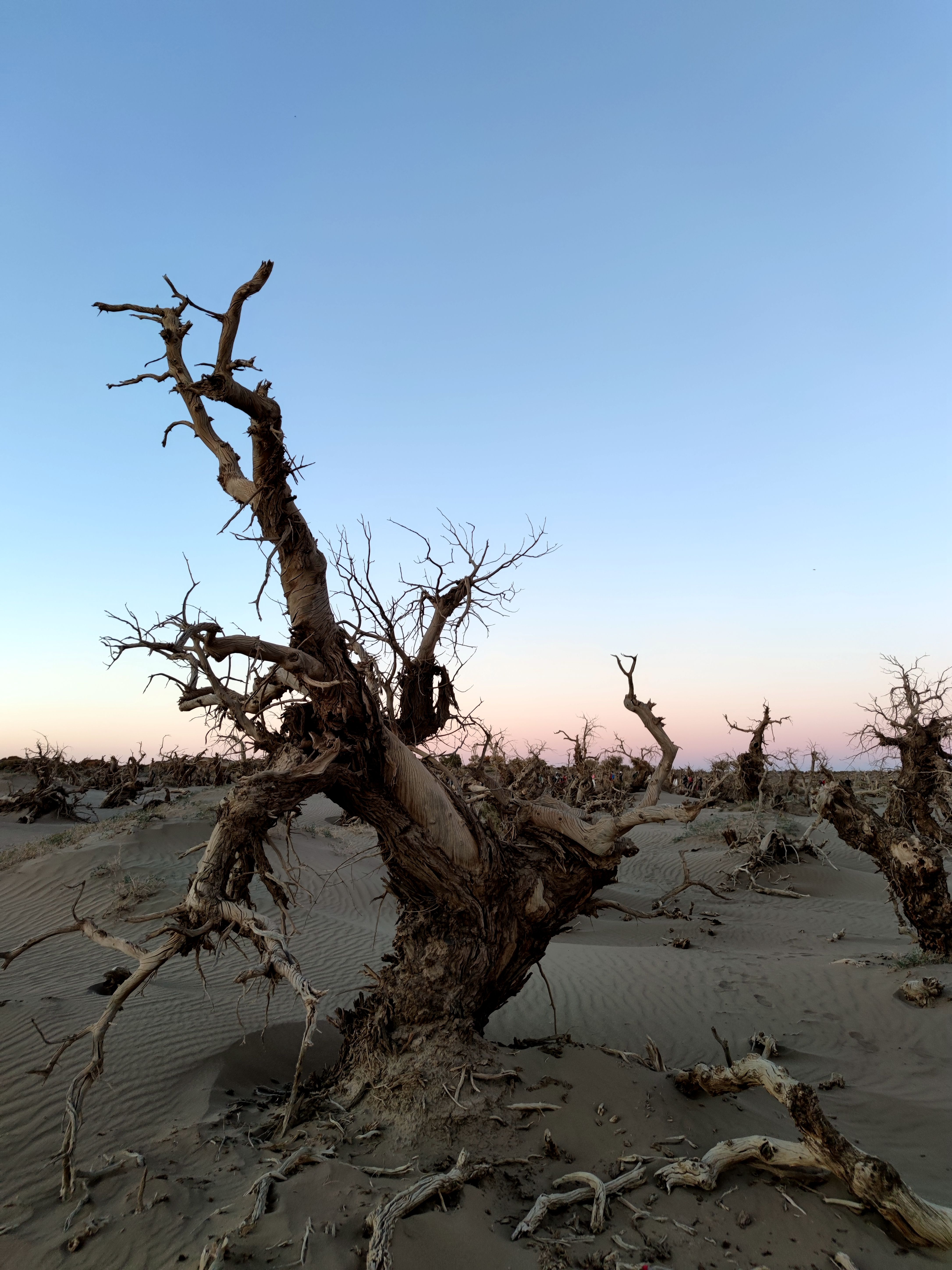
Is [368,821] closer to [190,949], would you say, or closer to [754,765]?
[190,949]

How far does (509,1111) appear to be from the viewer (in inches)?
173

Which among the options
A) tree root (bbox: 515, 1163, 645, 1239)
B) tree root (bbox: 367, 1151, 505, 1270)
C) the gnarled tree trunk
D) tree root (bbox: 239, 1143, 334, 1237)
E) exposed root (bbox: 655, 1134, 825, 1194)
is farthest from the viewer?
the gnarled tree trunk

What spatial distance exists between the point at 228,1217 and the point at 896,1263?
126 inches

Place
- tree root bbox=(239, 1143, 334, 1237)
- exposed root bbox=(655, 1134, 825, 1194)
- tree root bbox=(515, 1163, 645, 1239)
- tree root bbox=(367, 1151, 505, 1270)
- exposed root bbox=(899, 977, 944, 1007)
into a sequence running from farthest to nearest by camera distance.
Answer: exposed root bbox=(899, 977, 944, 1007), exposed root bbox=(655, 1134, 825, 1194), tree root bbox=(515, 1163, 645, 1239), tree root bbox=(239, 1143, 334, 1237), tree root bbox=(367, 1151, 505, 1270)

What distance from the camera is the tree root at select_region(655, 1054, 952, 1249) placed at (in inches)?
137

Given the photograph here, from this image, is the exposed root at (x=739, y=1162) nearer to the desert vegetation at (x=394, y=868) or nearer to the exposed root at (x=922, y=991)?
the desert vegetation at (x=394, y=868)

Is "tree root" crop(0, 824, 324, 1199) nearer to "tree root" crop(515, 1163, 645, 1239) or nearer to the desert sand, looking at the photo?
the desert sand

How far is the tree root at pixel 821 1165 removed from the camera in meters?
3.47

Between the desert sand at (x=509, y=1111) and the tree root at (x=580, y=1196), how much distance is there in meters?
0.05

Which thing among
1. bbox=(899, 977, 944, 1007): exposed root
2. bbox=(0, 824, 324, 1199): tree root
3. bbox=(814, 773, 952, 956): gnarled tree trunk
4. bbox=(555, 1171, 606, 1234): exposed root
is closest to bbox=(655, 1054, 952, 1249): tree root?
bbox=(555, 1171, 606, 1234): exposed root

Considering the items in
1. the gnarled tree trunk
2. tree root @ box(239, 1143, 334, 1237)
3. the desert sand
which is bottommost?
the desert sand

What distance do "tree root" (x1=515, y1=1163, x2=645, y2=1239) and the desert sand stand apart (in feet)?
0.15

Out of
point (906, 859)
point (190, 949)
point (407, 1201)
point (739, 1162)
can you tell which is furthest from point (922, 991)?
point (190, 949)

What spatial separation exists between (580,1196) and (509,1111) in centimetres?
77
